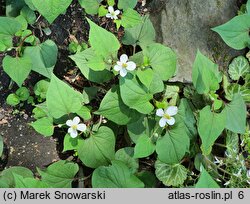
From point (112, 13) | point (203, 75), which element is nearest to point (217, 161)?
point (203, 75)

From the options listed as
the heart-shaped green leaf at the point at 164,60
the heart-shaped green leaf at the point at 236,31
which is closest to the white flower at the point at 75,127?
the heart-shaped green leaf at the point at 164,60

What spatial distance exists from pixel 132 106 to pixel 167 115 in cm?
22

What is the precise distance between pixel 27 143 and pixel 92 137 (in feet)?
2.08

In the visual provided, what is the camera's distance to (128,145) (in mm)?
2844

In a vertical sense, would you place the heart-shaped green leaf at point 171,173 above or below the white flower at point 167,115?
below

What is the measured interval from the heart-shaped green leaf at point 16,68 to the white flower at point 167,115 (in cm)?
88

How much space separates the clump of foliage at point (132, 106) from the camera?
237cm

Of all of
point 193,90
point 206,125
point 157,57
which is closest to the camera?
point 206,125

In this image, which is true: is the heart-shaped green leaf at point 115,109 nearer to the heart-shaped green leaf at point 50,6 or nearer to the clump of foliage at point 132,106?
the clump of foliage at point 132,106

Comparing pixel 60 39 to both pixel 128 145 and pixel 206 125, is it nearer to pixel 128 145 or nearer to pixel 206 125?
pixel 128 145

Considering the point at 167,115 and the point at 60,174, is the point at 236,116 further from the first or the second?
the point at 60,174

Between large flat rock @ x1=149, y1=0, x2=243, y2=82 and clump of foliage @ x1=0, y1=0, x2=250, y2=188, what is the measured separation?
5.7 inches

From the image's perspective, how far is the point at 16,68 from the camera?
251 cm

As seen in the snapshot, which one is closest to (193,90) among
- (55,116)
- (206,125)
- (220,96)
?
(220,96)
